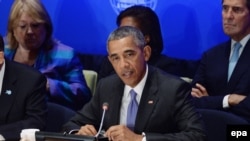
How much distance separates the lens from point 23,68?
3.43 metres

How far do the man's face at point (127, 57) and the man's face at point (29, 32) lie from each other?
136 cm

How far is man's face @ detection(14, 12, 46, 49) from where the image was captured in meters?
4.27

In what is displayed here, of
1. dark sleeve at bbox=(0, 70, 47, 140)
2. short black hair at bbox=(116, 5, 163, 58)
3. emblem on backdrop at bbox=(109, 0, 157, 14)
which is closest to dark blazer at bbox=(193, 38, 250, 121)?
short black hair at bbox=(116, 5, 163, 58)

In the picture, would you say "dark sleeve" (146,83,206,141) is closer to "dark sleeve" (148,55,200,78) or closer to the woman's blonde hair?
"dark sleeve" (148,55,200,78)

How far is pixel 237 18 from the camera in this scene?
402 cm

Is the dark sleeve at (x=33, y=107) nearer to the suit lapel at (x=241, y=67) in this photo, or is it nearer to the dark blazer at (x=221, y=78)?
the dark blazer at (x=221, y=78)

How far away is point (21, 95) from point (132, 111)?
695 mm

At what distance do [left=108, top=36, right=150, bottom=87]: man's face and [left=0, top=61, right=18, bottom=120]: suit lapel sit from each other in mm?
678

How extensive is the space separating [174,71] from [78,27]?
1093mm

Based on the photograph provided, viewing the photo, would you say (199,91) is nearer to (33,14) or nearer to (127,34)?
(127,34)

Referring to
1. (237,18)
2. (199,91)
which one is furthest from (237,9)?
(199,91)

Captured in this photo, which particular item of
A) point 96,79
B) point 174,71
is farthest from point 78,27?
point 174,71

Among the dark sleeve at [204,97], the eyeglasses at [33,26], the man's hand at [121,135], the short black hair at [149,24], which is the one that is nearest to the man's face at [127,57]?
the man's hand at [121,135]

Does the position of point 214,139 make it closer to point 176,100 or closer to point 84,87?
point 176,100
